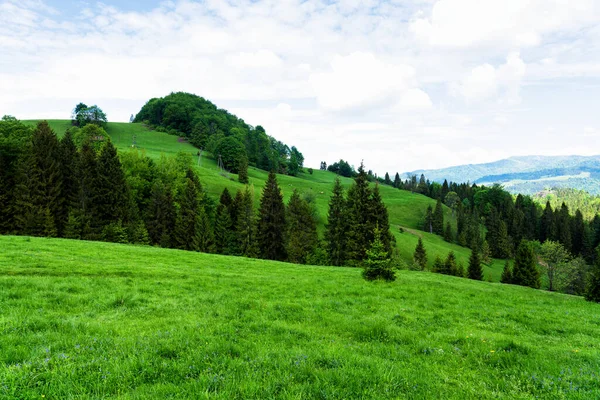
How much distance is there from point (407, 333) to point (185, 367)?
7.16 m

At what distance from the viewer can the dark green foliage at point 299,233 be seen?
68688 millimetres

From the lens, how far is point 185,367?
22.5 ft

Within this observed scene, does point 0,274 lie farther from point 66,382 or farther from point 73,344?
point 66,382

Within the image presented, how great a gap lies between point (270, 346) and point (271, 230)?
56.5 m

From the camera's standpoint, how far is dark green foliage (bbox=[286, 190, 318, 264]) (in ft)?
225

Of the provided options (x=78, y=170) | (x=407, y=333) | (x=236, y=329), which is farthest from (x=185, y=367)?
(x=78, y=170)

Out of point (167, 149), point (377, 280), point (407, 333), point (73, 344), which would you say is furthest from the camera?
point (167, 149)

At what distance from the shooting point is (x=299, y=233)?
73438mm

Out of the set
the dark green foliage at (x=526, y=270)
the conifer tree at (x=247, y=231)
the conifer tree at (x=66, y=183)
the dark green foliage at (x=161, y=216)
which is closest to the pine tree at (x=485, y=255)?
the dark green foliage at (x=526, y=270)

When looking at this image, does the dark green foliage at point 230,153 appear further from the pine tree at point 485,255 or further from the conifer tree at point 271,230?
the pine tree at point 485,255

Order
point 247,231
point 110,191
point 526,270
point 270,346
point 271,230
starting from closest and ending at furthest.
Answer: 1. point 270,346
2. point 110,191
3. point 271,230
4. point 247,231
5. point 526,270

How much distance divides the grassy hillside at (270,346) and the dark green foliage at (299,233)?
52014 millimetres

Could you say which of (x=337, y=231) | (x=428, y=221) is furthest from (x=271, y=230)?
(x=428, y=221)

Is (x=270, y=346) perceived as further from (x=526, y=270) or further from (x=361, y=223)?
(x=526, y=270)
